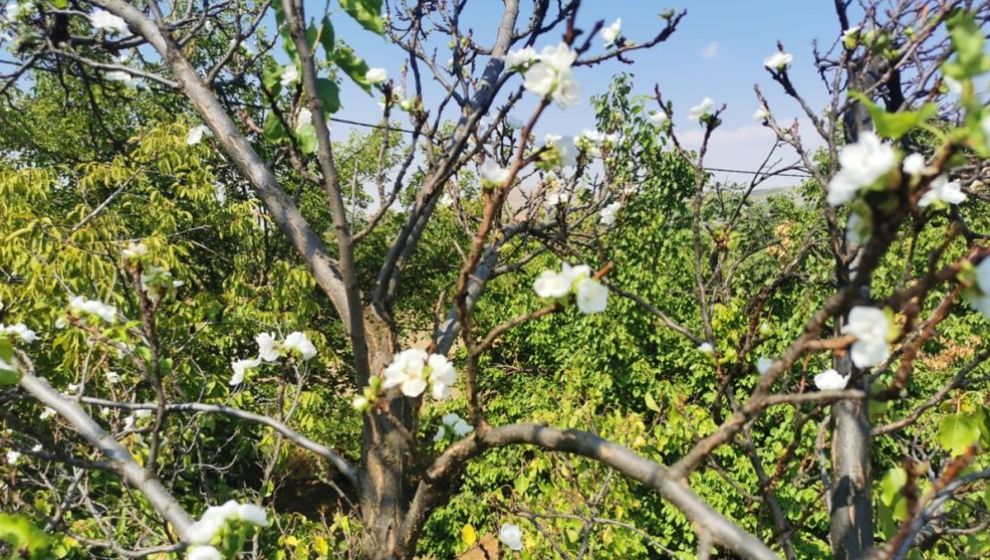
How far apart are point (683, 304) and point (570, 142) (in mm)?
6560

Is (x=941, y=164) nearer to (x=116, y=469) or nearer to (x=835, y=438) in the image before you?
(x=835, y=438)

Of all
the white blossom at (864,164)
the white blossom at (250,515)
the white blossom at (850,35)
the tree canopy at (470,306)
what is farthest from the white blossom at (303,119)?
the white blossom at (850,35)

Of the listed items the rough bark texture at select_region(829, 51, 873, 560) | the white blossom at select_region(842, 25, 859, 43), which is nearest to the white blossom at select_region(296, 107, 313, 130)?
the rough bark texture at select_region(829, 51, 873, 560)

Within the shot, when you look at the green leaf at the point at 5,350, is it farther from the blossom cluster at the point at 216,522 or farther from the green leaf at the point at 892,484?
the green leaf at the point at 892,484

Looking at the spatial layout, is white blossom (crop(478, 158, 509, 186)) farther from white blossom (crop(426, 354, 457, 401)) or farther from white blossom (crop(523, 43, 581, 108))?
white blossom (crop(426, 354, 457, 401))

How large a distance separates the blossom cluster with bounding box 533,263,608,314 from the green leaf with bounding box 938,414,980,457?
660mm

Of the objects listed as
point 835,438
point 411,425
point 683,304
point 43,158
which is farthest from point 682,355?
point 43,158

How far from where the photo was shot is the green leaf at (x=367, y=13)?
1.18 metres

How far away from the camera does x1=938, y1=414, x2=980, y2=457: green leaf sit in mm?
1044

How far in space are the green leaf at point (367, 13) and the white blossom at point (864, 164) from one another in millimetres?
893

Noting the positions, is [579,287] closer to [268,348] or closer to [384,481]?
[384,481]

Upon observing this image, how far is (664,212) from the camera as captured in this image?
314 inches

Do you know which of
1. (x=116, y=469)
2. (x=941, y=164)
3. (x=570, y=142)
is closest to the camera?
(x=941, y=164)

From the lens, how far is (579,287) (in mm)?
951
